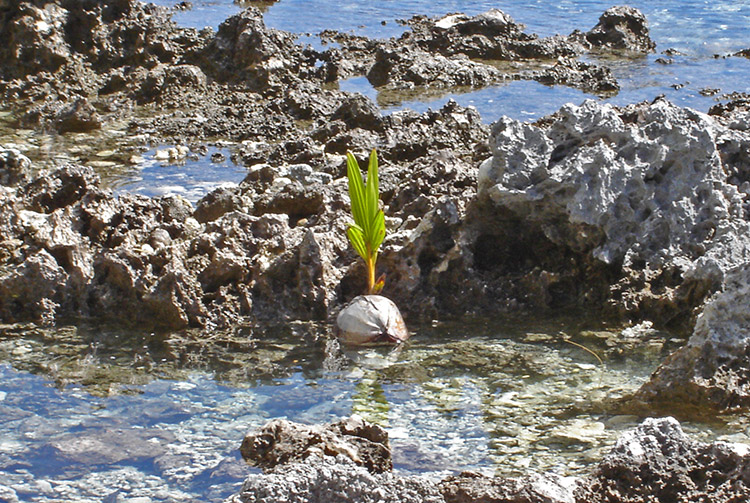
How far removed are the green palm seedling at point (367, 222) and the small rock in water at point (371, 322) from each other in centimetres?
21

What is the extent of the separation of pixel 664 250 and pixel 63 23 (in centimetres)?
915

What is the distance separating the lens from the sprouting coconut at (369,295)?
16.3 feet

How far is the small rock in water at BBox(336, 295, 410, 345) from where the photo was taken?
16.2 ft

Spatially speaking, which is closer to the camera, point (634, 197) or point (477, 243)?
point (634, 197)

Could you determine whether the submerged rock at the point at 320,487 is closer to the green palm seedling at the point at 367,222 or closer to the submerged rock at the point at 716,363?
the submerged rock at the point at 716,363

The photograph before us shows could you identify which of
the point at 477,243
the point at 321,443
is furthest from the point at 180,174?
the point at 321,443

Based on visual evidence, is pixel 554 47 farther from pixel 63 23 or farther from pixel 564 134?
pixel 564 134

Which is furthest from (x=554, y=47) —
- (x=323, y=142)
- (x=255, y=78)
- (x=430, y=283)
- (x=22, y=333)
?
(x=22, y=333)

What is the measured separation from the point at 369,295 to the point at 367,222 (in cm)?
42

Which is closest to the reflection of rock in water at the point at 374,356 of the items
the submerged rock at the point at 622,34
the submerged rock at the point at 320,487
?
A: the submerged rock at the point at 320,487

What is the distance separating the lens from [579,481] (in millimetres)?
3150

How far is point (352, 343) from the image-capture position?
5.00 metres

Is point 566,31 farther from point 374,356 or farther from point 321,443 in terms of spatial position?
point 321,443

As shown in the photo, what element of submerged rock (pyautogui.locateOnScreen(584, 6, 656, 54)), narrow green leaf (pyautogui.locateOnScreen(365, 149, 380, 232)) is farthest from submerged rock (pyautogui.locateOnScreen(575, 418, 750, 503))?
submerged rock (pyautogui.locateOnScreen(584, 6, 656, 54))
